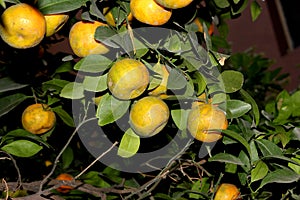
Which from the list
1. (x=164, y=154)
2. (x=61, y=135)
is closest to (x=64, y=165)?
(x=61, y=135)

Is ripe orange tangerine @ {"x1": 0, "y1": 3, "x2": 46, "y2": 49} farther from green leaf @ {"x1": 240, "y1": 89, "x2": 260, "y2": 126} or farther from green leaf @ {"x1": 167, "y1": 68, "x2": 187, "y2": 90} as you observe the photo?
green leaf @ {"x1": 240, "y1": 89, "x2": 260, "y2": 126}

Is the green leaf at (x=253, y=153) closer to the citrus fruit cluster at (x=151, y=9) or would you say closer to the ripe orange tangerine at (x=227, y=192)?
the ripe orange tangerine at (x=227, y=192)

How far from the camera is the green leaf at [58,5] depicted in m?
0.66

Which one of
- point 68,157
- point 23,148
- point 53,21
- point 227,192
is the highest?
point 53,21

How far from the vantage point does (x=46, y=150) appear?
1084 mm

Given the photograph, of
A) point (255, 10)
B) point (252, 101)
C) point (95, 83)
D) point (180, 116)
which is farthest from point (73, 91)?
point (255, 10)

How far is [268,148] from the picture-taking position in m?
0.73

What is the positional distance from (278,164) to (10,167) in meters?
0.74

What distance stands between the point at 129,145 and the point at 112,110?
0.07 meters

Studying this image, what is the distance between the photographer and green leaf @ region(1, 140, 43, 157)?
798mm

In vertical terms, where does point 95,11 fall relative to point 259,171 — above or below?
above

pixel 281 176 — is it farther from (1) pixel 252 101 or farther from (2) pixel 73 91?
(2) pixel 73 91

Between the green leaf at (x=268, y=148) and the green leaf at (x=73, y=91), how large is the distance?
31 cm

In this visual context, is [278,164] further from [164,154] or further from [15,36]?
[15,36]
